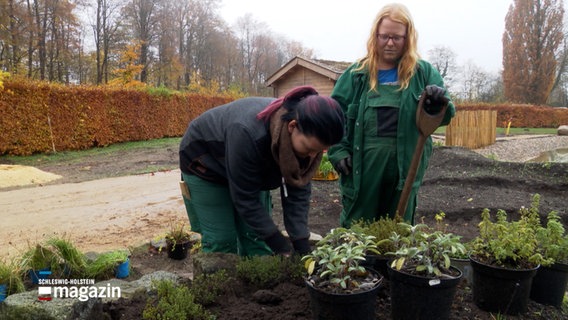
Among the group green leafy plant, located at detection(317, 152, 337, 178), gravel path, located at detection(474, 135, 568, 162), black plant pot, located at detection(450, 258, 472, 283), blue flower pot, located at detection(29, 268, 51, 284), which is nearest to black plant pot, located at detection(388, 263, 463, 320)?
black plant pot, located at detection(450, 258, 472, 283)

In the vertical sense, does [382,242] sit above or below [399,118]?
below

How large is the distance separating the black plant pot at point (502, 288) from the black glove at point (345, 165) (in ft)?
3.29

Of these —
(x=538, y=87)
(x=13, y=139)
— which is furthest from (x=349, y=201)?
(x=538, y=87)

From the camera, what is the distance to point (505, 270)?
1820 mm

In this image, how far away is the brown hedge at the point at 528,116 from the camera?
27.2 metres

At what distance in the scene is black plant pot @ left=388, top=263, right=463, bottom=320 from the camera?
1.61 meters

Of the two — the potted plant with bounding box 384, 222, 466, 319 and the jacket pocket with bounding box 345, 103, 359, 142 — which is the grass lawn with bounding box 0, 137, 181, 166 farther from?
the potted plant with bounding box 384, 222, 466, 319

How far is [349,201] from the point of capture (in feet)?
9.08

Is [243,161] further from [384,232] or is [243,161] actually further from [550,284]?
[550,284]

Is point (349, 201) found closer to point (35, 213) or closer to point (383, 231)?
point (383, 231)

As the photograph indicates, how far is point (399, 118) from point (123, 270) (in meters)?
2.38

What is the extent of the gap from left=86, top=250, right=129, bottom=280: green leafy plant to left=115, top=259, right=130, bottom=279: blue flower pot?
30 mm

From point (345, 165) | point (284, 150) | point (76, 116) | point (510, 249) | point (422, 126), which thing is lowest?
point (510, 249)

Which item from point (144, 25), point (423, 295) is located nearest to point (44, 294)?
point (423, 295)
